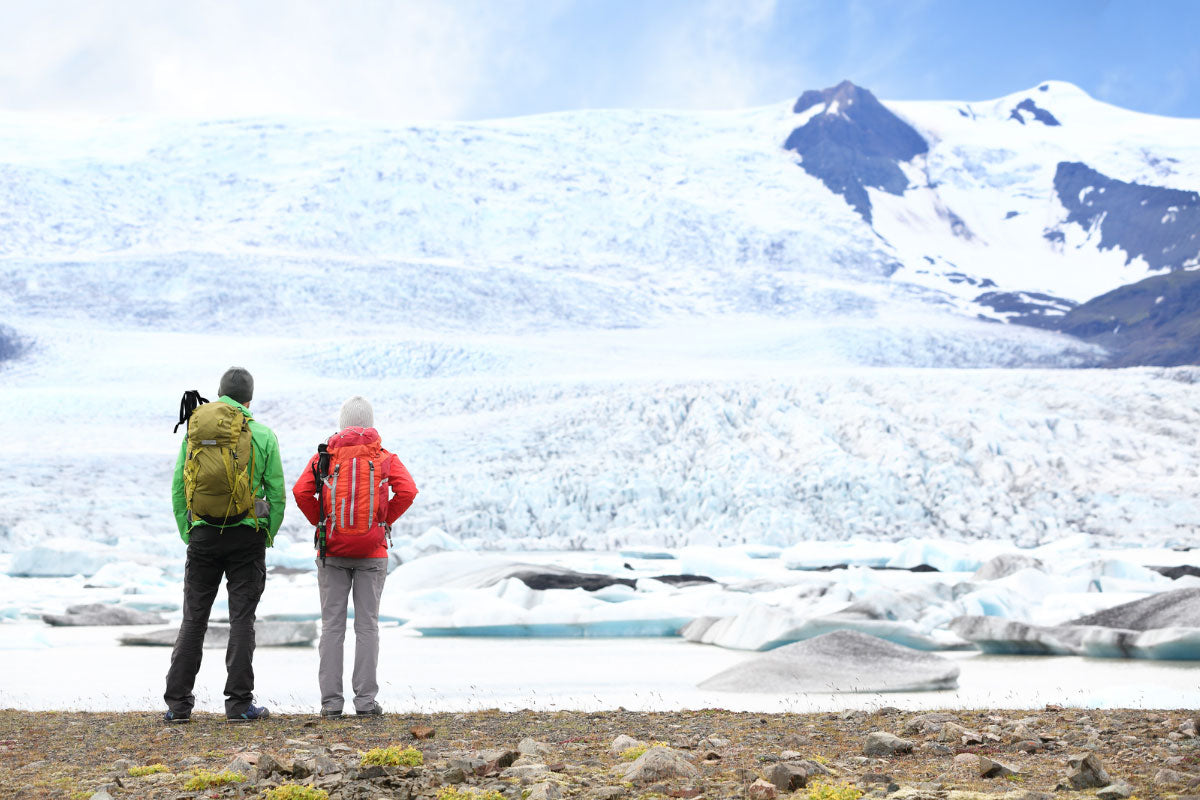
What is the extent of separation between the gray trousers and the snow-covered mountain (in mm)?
12959

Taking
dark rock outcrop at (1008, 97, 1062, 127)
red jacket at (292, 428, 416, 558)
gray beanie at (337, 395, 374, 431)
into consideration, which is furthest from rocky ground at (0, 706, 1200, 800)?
dark rock outcrop at (1008, 97, 1062, 127)

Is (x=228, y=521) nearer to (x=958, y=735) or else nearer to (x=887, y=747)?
(x=887, y=747)

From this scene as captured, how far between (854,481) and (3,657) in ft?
44.3

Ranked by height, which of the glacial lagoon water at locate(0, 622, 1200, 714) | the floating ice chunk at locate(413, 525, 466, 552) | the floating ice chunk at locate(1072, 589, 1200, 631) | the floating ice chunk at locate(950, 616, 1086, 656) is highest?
the floating ice chunk at locate(413, 525, 466, 552)

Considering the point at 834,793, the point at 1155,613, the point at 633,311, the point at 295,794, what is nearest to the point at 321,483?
the point at 295,794

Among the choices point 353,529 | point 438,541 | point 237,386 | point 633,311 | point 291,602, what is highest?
point 633,311

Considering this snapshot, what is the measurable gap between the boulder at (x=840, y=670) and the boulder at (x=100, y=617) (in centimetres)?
560

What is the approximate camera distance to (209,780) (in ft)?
9.44

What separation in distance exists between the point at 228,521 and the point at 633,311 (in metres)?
40.7

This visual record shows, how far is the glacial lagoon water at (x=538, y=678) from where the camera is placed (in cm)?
502

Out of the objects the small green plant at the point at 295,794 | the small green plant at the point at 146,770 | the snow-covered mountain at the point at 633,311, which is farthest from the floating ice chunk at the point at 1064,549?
the small green plant at the point at 295,794

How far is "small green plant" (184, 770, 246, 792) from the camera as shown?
286 cm

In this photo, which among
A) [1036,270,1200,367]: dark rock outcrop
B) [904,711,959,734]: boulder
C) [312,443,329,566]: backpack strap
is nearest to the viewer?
[904,711,959,734]: boulder

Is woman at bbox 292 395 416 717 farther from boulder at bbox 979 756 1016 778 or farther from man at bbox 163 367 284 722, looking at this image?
boulder at bbox 979 756 1016 778
